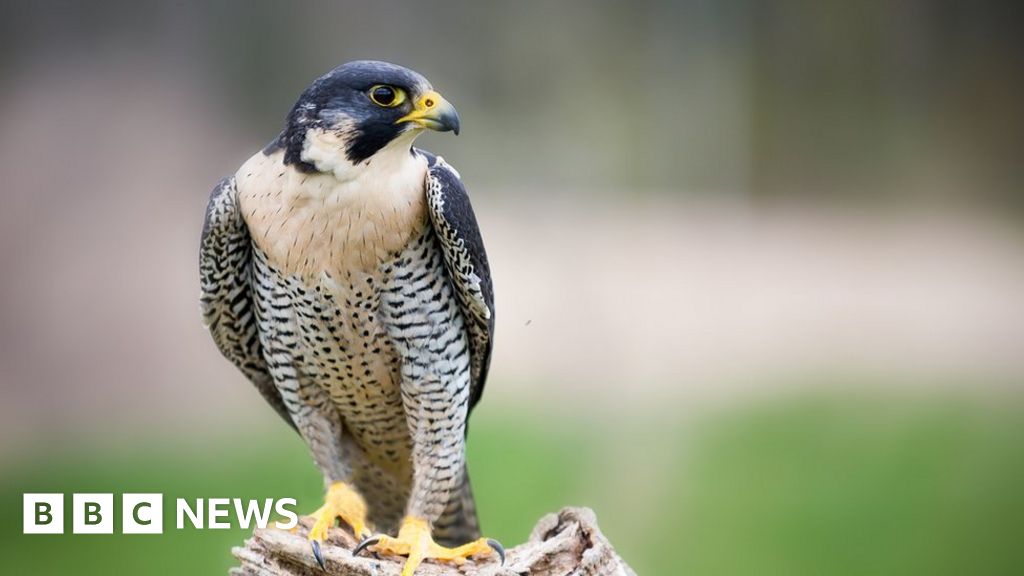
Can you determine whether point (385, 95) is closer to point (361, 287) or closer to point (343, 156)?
point (343, 156)

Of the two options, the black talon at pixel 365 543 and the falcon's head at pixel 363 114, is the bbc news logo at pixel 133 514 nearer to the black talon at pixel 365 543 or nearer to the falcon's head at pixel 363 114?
the black talon at pixel 365 543

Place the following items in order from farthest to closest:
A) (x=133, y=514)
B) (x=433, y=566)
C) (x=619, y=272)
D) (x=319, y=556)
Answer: (x=619, y=272)
(x=133, y=514)
(x=433, y=566)
(x=319, y=556)

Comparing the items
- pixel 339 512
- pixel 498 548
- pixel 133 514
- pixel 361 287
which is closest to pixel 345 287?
pixel 361 287

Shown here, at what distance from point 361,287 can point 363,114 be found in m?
0.39

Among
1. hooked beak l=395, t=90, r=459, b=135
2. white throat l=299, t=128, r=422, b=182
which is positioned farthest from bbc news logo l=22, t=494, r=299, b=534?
hooked beak l=395, t=90, r=459, b=135

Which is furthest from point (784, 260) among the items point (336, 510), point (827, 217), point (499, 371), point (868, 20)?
A: point (336, 510)

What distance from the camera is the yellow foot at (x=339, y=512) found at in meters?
2.13

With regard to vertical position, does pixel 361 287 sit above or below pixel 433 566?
above

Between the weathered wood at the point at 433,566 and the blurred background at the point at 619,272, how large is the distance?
1023 millimetres

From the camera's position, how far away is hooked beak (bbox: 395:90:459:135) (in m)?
1.88

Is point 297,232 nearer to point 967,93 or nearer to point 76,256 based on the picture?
point 76,256

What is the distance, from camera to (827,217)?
4512mm

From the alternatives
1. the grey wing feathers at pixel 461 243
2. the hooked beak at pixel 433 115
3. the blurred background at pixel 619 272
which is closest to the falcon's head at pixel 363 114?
the hooked beak at pixel 433 115

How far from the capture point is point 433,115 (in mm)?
1888
